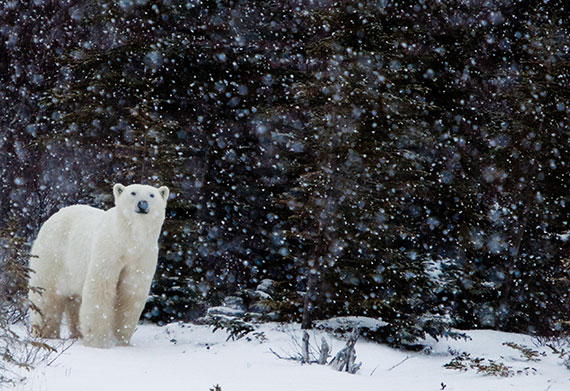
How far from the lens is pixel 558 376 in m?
6.96

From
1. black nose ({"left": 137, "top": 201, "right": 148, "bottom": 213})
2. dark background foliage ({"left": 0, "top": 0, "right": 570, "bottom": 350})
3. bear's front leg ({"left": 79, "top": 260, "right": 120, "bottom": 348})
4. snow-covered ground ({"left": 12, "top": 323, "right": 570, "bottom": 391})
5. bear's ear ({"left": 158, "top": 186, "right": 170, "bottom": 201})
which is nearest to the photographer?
snow-covered ground ({"left": 12, "top": 323, "right": 570, "bottom": 391})

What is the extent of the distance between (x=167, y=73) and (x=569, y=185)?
29.4 ft

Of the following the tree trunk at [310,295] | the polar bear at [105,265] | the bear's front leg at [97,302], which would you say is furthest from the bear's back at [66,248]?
the tree trunk at [310,295]

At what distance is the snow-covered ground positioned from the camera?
5340mm

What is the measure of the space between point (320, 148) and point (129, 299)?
3.93 m

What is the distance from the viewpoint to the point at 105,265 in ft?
24.5

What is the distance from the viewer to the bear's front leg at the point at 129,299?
301 inches

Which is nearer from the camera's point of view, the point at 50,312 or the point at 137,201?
the point at 137,201

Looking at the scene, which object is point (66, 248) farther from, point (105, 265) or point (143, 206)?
point (143, 206)

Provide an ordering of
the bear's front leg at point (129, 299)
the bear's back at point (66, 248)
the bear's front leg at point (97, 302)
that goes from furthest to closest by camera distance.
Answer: the bear's back at point (66, 248) < the bear's front leg at point (129, 299) < the bear's front leg at point (97, 302)

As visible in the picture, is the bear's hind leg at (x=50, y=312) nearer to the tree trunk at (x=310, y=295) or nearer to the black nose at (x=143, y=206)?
the black nose at (x=143, y=206)

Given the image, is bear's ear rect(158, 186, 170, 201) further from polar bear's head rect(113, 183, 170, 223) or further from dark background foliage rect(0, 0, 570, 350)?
dark background foliage rect(0, 0, 570, 350)

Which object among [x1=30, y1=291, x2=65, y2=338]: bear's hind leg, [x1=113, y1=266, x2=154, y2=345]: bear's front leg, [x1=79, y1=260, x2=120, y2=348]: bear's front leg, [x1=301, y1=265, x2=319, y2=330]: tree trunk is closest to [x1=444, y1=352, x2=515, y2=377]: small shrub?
[x1=301, y1=265, x2=319, y2=330]: tree trunk

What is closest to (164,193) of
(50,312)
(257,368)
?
(50,312)
